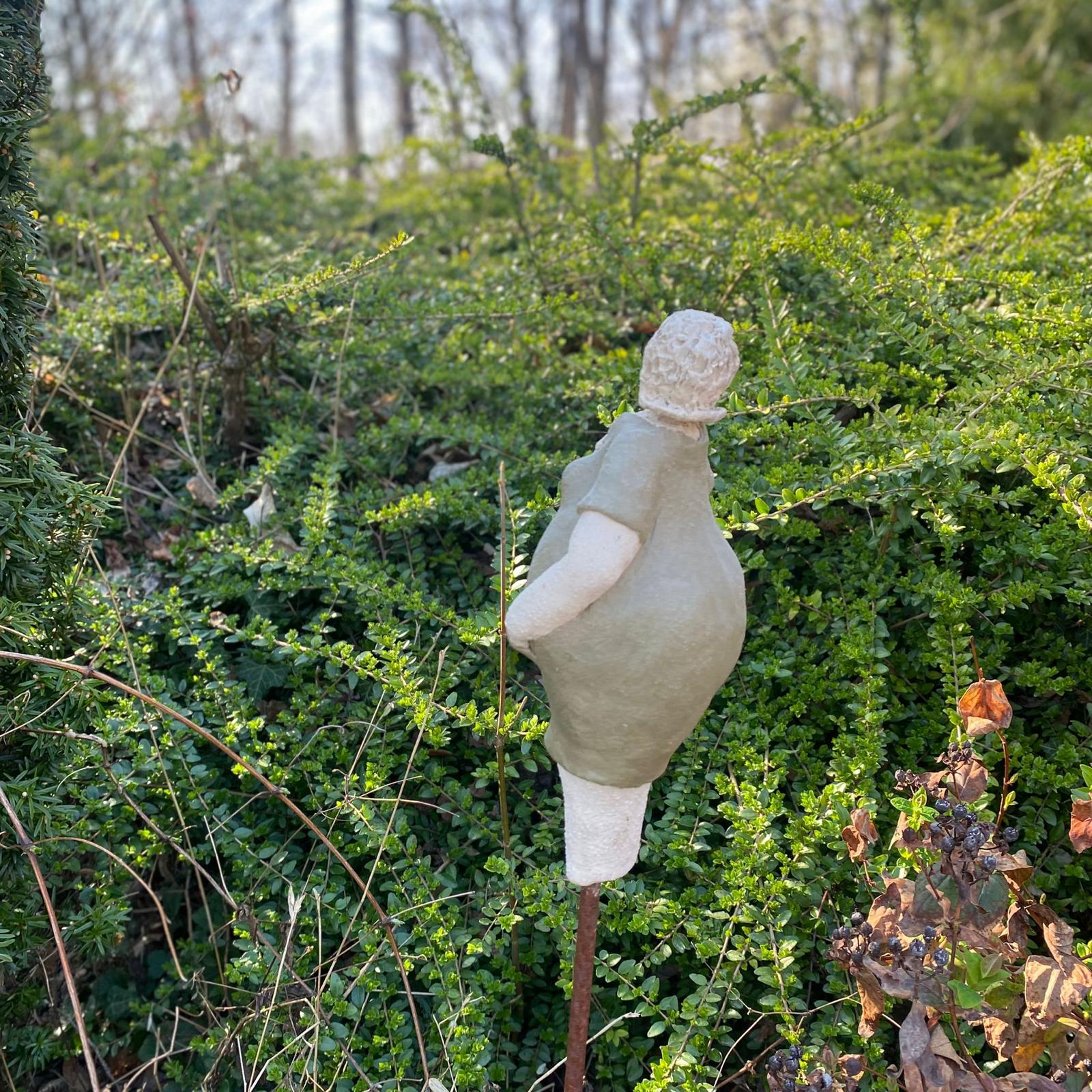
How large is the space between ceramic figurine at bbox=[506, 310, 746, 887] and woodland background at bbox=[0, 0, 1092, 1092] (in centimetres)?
51

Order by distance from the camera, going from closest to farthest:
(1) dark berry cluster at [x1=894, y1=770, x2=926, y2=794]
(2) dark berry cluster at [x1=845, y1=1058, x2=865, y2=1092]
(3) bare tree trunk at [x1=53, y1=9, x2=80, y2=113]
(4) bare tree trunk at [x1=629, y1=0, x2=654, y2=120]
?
(2) dark berry cluster at [x1=845, y1=1058, x2=865, y2=1092]
(1) dark berry cluster at [x1=894, y1=770, x2=926, y2=794]
(3) bare tree trunk at [x1=53, y1=9, x2=80, y2=113]
(4) bare tree trunk at [x1=629, y1=0, x2=654, y2=120]

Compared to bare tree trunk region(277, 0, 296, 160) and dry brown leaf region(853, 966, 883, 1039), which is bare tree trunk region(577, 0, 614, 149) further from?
dry brown leaf region(853, 966, 883, 1039)

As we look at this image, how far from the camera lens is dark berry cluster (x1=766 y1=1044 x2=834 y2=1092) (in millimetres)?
1485

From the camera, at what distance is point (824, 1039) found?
1752mm

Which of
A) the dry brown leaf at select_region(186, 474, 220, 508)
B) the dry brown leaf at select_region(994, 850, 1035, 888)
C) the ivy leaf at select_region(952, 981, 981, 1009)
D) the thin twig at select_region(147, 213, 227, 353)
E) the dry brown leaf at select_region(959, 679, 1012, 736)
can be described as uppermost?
the thin twig at select_region(147, 213, 227, 353)

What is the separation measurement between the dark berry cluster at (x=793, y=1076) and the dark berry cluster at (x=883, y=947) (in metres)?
0.18

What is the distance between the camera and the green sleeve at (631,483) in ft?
4.25

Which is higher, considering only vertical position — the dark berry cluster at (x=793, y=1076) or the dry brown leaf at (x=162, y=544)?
the dry brown leaf at (x=162, y=544)

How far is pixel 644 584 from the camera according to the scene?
1326mm

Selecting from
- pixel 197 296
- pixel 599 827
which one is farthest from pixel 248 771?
pixel 197 296

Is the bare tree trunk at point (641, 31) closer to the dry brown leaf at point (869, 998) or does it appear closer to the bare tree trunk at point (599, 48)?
the bare tree trunk at point (599, 48)

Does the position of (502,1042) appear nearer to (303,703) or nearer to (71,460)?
(303,703)

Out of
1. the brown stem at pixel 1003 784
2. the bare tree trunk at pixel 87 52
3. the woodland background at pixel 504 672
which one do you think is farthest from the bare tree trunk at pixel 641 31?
the brown stem at pixel 1003 784

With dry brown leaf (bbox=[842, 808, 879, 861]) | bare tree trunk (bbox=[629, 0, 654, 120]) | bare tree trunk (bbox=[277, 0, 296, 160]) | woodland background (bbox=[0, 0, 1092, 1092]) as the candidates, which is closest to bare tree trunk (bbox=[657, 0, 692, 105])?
bare tree trunk (bbox=[629, 0, 654, 120])
